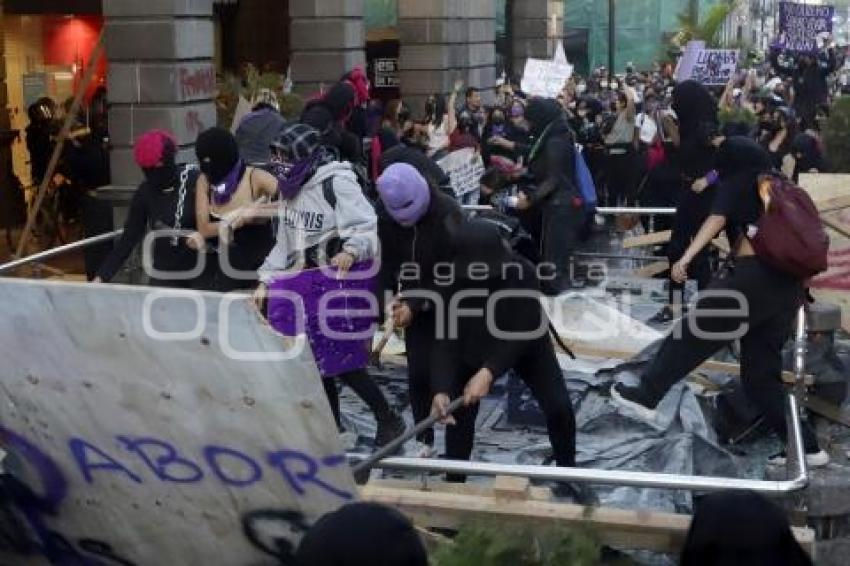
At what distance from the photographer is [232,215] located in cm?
794

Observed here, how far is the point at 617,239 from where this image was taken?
13469 millimetres

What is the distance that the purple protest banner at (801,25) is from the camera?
22484 mm

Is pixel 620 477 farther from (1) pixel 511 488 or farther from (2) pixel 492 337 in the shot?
(2) pixel 492 337

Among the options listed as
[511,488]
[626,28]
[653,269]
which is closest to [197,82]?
[653,269]

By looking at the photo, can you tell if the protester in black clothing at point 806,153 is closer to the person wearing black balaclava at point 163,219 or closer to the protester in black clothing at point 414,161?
the protester in black clothing at point 414,161

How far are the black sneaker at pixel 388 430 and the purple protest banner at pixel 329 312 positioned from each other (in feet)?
1.17

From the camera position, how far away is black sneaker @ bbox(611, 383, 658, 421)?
686cm

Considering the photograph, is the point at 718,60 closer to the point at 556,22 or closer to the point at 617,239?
the point at 617,239

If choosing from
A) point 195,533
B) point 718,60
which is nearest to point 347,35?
point 718,60

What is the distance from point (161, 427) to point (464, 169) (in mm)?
7726

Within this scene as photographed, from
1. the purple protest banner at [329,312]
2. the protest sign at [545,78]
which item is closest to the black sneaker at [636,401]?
the purple protest banner at [329,312]

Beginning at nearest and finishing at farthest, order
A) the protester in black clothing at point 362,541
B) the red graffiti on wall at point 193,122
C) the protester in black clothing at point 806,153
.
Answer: the protester in black clothing at point 362,541, the protester in black clothing at point 806,153, the red graffiti on wall at point 193,122

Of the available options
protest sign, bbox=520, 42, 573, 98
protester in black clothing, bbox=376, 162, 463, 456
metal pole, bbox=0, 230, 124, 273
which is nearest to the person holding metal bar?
protester in black clothing, bbox=376, 162, 463, 456

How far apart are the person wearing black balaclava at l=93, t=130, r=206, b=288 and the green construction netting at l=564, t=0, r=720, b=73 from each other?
105ft
